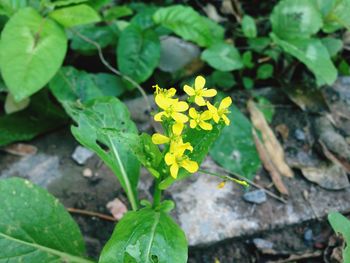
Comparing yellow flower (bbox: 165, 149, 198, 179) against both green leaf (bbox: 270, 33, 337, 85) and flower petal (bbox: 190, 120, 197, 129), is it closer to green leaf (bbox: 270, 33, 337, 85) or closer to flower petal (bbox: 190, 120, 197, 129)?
flower petal (bbox: 190, 120, 197, 129)

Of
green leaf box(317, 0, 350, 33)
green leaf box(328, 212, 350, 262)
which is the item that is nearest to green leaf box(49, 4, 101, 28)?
green leaf box(317, 0, 350, 33)

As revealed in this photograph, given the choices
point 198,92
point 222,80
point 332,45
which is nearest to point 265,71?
point 222,80

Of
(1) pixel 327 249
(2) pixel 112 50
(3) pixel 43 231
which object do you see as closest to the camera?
(3) pixel 43 231

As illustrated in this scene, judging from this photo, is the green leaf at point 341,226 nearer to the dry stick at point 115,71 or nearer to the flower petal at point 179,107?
the flower petal at point 179,107

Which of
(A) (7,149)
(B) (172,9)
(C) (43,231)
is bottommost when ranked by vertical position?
(A) (7,149)

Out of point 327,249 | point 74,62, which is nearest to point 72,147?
point 74,62

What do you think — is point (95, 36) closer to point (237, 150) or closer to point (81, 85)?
point (81, 85)

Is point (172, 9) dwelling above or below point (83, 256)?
above

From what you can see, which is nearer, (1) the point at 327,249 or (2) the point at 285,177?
(1) the point at 327,249

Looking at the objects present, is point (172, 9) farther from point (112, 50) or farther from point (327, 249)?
point (327, 249)
